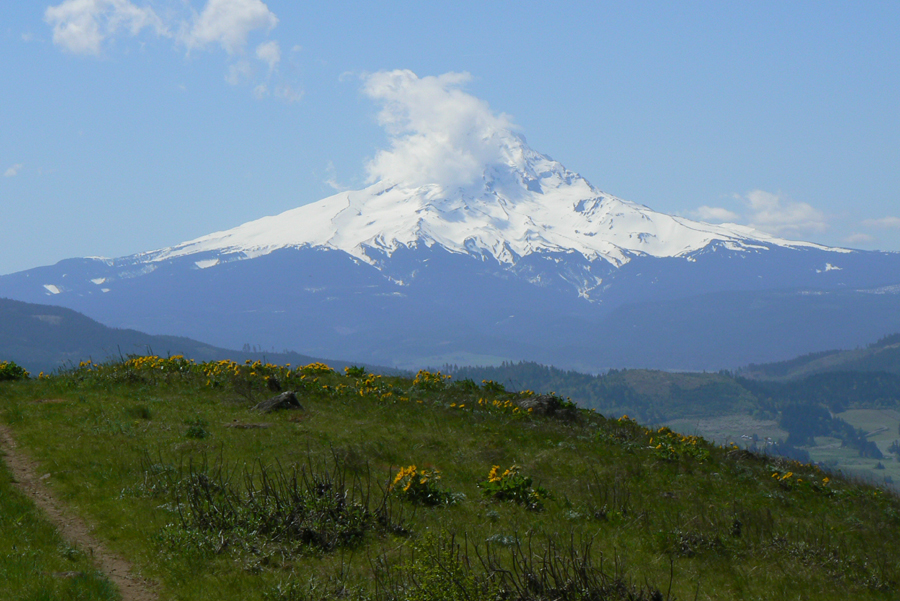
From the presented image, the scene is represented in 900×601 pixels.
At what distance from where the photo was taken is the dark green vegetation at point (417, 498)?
10695mm

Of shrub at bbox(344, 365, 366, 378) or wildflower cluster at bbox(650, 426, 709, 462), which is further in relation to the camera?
shrub at bbox(344, 365, 366, 378)

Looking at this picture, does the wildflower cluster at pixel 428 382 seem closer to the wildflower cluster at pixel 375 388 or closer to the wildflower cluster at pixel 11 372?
the wildflower cluster at pixel 375 388

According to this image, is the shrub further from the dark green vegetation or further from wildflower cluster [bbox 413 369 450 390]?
wildflower cluster [bbox 413 369 450 390]

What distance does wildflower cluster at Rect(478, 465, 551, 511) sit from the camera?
606 inches

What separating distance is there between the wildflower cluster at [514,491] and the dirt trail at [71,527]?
737 cm

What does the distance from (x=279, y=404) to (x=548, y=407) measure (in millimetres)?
9302

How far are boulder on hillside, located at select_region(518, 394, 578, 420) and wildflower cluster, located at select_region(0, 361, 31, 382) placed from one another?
18.5 m

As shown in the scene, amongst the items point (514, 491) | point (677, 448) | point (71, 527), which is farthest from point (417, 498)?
point (677, 448)

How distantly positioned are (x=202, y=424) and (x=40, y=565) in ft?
29.1

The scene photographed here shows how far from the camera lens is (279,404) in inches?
845

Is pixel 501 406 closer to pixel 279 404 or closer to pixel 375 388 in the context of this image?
pixel 375 388

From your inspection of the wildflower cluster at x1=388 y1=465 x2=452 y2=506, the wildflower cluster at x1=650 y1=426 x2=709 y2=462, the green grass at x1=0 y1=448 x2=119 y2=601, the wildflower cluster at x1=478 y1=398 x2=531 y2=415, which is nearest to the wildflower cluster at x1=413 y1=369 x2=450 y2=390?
the wildflower cluster at x1=478 y1=398 x2=531 y2=415

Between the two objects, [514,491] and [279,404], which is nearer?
[514,491]

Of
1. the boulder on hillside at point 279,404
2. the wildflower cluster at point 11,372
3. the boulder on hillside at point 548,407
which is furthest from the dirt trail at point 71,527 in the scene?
the boulder on hillside at point 548,407
